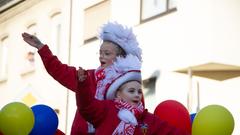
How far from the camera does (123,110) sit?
5402mm

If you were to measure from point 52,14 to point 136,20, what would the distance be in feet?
16.6

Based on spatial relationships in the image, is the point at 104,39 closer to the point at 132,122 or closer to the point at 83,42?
the point at 132,122

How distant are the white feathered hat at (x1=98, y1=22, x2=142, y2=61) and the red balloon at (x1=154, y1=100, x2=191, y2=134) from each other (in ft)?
1.67

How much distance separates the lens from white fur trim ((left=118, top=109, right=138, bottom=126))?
17.6 ft

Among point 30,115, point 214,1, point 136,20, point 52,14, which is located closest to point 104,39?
point 30,115

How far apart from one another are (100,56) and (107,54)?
60 millimetres

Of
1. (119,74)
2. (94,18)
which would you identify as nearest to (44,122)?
(119,74)

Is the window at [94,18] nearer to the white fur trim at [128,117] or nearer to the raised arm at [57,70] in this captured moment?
the raised arm at [57,70]

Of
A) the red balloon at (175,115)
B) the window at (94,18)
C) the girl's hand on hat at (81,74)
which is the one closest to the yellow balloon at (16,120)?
the girl's hand on hat at (81,74)

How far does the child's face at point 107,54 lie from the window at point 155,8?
8.34 metres

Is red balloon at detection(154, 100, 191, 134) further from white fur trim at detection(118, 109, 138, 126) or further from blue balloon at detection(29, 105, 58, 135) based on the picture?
blue balloon at detection(29, 105, 58, 135)

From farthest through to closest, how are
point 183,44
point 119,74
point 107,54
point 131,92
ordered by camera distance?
point 183,44 → point 107,54 → point 119,74 → point 131,92

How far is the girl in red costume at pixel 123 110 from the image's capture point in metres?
5.36

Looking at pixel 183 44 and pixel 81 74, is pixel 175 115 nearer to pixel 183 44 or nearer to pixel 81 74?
pixel 81 74
